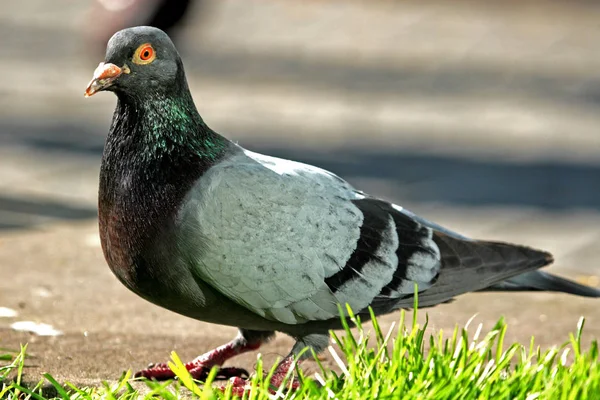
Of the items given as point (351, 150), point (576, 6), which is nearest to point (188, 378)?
point (351, 150)

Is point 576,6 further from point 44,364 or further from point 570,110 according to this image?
point 44,364

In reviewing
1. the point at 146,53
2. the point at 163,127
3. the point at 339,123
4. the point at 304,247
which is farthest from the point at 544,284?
the point at 339,123

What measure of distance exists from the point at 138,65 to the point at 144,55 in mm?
41

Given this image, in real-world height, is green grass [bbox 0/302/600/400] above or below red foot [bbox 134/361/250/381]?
above

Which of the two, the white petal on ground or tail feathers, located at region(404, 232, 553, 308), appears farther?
the white petal on ground

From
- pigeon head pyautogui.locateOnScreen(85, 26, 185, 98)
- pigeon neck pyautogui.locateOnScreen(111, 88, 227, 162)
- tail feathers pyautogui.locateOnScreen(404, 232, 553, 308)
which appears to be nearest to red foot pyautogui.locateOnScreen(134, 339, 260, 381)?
tail feathers pyautogui.locateOnScreen(404, 232, 553, 308)

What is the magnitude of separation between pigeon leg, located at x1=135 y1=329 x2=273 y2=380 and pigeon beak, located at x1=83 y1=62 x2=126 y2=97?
1.02 meters

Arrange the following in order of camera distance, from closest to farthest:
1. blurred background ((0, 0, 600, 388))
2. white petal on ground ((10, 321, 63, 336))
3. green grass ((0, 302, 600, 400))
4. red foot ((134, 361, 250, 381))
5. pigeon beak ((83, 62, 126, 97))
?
green grass ((0, 302, 600, 400)), pigeon beak ((83, 62, 126, 97)), red foot ((134, 361, 250, 381)), white petal on ground ((10, 321, 63, 336)), blurred background ((0, 0, 600, 388))

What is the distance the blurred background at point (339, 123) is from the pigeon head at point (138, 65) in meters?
1.04

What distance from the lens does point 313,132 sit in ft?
28.0

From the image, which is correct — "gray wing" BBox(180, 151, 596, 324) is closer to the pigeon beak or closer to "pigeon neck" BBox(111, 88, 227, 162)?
"pigeon neck" BBox(111, 88, 227, 162)

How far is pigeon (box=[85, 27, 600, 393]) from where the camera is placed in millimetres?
3602

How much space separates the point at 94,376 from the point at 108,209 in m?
0.62

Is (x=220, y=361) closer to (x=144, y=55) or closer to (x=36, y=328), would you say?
(x=36, y=328)
